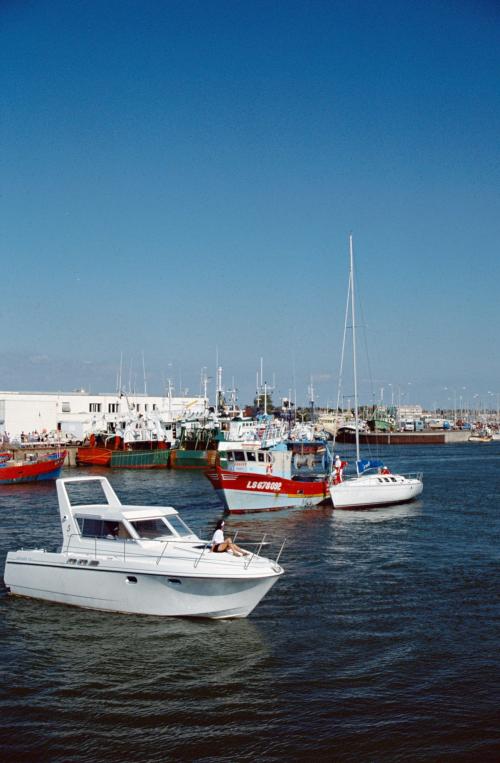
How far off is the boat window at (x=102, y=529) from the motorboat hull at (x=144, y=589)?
1014 millimetres

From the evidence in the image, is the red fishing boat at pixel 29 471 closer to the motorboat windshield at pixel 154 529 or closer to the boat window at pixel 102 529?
the boat window at pixel 102 529

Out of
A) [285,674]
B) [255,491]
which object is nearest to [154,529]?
[285,674]

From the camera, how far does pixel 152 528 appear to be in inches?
877

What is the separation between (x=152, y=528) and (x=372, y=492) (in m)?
26.8

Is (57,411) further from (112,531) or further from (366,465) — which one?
(112,531)

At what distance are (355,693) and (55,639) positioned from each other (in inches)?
315

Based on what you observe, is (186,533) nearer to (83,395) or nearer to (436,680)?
(436,680)

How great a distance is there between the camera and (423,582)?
2614 cm

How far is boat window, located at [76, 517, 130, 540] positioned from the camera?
2200 centimetres

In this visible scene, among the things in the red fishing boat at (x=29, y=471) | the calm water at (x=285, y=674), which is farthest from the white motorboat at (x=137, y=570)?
the red fishing boat at (x=29, y=471)

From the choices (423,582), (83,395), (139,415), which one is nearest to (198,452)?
(139,415)

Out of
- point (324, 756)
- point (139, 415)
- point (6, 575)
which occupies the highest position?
point (139, 415)

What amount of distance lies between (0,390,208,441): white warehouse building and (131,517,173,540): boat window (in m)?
80.7

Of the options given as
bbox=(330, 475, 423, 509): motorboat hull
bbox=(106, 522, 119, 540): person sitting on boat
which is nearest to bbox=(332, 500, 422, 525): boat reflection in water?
bbox=(330, 475, 423, 509): motorboat hull
